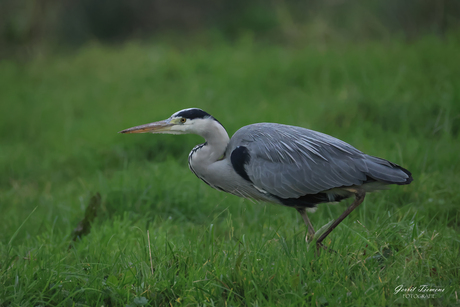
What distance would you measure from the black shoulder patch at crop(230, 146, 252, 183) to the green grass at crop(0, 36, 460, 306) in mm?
221

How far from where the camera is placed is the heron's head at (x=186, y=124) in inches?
136

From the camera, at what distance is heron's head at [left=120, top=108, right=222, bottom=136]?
3445 mm

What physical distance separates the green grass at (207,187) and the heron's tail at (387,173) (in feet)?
0.98

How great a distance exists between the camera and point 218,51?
31.5ft

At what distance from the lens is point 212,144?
3.47 meters

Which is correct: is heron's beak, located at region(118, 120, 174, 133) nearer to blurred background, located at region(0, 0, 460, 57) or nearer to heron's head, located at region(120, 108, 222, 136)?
heron's head, located at region(120, 108, 222, 136)

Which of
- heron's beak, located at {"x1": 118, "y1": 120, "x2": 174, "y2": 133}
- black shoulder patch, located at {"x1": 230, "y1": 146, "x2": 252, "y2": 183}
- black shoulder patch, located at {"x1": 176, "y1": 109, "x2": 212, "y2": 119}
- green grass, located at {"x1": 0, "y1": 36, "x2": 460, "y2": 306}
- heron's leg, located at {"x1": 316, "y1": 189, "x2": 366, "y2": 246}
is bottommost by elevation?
green grass, located at {"x1": 0, "y1": 36, "x2": 460, "y2": 306}

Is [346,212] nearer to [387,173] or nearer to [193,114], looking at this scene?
[387,173]

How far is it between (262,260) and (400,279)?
0.80 metres

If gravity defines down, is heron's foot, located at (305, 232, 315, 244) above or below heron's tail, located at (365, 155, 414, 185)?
below

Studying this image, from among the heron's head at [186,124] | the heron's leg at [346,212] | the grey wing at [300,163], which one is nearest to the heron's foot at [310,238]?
the heron's leg at [346,212]

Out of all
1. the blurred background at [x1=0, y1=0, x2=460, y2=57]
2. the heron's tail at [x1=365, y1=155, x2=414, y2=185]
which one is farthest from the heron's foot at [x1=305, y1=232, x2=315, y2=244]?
the blurred background at [x1=0, y1=0, x2=460, y2=57]

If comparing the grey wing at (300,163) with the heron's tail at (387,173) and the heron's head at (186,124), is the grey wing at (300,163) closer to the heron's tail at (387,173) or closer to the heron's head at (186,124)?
the heron's tail at (387,173)

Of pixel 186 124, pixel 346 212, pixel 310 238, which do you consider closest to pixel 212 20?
pixel 186 124
